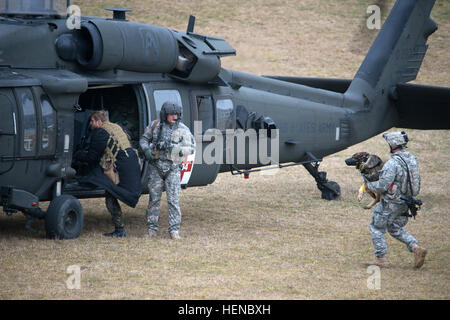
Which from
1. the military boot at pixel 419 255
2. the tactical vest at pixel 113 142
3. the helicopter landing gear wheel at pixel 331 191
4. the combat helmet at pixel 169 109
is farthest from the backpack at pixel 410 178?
the helicopter landing gear wheel at pixel 331 191

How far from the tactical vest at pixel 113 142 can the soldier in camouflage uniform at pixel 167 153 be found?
0.25 metres

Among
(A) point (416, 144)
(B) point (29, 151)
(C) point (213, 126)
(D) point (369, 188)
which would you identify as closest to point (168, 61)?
(C) point (213, 126)

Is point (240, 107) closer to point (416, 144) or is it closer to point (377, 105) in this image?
point (377, 105)

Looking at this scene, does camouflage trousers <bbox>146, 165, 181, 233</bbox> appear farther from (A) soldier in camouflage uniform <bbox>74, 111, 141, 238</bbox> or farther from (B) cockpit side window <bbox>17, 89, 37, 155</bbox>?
(B) cockpit side window <bbox>17, 89, 37, 155</bbox>

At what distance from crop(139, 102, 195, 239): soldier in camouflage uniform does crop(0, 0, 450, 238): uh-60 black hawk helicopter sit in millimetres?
535

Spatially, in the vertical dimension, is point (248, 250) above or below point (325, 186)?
above

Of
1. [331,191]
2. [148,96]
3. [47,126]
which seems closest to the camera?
[47,126]

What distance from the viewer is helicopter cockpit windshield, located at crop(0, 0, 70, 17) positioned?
927 cm

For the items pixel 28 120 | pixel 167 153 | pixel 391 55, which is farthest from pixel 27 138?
pixel 391 55

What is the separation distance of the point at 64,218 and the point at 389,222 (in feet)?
13.3

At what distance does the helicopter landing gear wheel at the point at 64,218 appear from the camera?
29.3ft

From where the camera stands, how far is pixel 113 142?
9.46 m

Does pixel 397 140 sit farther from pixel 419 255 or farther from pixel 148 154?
pixel 148 154

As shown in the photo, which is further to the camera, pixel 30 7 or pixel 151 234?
pixel 151 234
